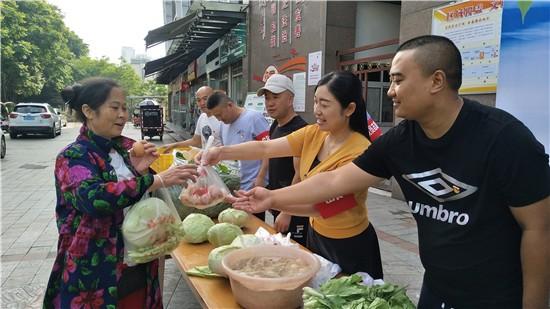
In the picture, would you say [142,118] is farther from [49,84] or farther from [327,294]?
[49,84]

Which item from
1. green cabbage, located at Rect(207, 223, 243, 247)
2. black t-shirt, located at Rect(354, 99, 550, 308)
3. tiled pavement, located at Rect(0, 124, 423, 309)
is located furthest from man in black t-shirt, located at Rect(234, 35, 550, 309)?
tiled pavement, located at Rect(0, 124, 423, 309)

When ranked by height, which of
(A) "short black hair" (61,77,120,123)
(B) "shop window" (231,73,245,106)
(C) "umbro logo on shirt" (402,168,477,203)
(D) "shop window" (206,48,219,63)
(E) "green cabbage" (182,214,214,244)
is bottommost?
(E) "green cabbage" (182,214,214,244)

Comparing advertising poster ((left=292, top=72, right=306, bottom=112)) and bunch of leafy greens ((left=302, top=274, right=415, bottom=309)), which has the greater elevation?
advertising poster ((left=292, top=72, right=306, bottom=112))

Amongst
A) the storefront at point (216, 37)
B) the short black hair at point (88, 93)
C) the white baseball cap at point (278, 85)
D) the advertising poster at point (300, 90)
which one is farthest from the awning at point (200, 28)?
the short black hair at point (88, 93)

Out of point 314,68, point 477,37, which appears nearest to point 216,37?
point 314,68

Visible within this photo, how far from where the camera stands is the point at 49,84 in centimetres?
3741

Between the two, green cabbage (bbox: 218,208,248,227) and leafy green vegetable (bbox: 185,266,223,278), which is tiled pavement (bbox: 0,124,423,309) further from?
leafy green vegetable (bbox: 185,266,223,278)

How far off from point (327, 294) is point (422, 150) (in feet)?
2.16

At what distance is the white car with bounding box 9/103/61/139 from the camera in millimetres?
17938

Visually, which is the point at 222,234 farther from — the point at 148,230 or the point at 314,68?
the point at 314,68

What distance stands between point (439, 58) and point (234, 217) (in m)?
1.82

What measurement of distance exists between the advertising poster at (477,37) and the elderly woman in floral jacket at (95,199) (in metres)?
4.30

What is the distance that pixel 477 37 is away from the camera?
4910 mm

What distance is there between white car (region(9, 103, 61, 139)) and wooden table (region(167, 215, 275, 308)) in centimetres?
1920
